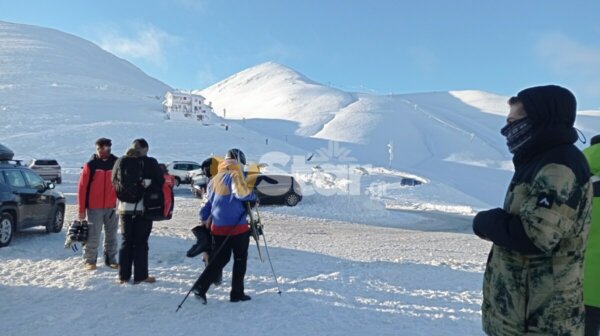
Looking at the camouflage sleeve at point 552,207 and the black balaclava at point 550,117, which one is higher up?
the black balaclava at point 550,117

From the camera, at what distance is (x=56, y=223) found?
10.4 m

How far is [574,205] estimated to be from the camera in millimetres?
2246

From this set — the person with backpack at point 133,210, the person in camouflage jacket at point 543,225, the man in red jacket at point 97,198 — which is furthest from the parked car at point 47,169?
the person in camouflage jacket at point 543,225

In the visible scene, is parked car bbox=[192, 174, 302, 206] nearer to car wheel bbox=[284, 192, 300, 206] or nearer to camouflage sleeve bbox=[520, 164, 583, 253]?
car wheel bbox=[284, 192, 300, 206]

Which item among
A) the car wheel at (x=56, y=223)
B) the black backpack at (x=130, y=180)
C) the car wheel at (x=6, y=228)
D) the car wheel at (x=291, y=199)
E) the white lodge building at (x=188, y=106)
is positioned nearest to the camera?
the black backpack at (x=130, y=180)

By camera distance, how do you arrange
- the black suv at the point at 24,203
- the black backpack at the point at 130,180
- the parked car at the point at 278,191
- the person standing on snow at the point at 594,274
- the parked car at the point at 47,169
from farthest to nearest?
the parked car at the point at 47,169, the parked car at the point at 278,191, the black suv at the point at 24,203, the black backpack at the point at 130,180, the person standing on snow at the point at 594,274

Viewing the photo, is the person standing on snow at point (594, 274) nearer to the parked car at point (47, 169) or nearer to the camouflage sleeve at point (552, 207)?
the camouflage sleeve at point (552, 207)

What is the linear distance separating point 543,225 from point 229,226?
153 inches

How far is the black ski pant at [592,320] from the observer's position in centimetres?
311

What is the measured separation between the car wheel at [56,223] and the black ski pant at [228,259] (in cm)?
660

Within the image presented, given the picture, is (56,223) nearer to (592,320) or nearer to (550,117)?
(592,320)

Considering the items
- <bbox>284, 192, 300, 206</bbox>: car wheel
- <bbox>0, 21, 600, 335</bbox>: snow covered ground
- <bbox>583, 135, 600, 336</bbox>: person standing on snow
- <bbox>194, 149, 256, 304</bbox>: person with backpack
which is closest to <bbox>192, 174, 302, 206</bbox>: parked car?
<bbox>284, 192, 300, 206</bbox>: car wheel

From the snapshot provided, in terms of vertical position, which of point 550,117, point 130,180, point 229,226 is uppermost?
point 550,117

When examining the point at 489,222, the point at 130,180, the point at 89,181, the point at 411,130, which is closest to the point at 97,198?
the point at 89,181
